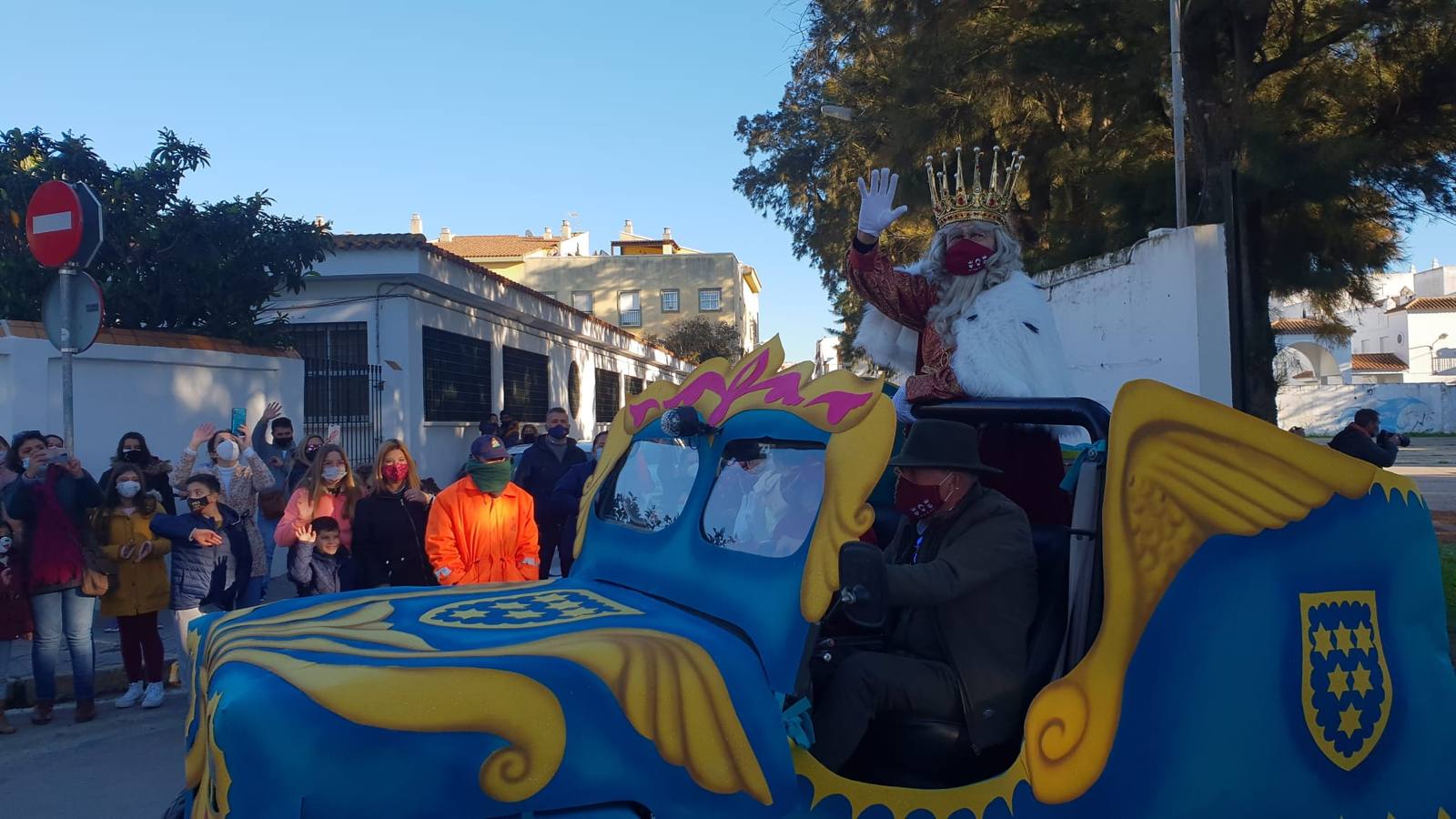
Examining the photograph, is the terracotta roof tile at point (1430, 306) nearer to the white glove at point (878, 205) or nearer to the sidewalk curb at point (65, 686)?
the white glove at point (878, 205)

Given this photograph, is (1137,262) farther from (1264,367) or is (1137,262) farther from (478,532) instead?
(478,532)

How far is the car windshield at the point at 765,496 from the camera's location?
2.75 meters

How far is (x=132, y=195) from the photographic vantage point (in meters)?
11.6

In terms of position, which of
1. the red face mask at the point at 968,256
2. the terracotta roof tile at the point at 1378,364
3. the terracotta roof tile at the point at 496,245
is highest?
the terracotta roof tile at the point at 496,245

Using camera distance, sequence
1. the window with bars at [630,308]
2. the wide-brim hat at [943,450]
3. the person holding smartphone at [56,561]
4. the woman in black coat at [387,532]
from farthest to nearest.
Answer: the window with bars at [630,308], the person holding smartphone at [56,561], the woman in black coat at [387,532], the wide-brim hat at [943,450]

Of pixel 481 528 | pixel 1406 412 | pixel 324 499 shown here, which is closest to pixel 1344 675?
pixel 481 528

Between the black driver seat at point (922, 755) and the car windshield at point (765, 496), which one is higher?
the car windshield at point (765, 496)

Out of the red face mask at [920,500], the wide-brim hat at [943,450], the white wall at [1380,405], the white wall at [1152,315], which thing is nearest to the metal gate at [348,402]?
the white wall at [1152,315]

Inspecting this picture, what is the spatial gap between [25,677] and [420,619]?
6143 millimetres

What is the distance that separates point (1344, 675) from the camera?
2.92m

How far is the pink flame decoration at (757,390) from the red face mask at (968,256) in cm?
111

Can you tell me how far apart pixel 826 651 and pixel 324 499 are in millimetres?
4482

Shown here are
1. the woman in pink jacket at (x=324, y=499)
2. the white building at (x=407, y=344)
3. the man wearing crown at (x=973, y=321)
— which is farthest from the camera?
the white building at (x=407, y=344)

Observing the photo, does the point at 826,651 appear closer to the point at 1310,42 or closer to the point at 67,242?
the point at 67,242
